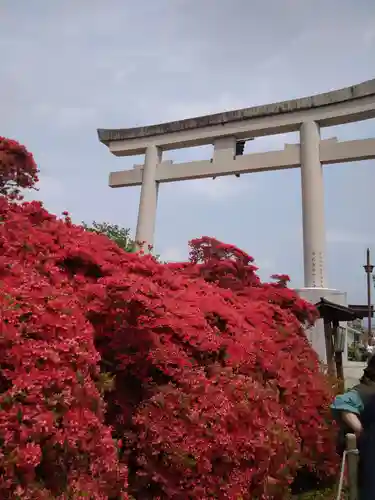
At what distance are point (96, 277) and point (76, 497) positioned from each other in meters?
1.60

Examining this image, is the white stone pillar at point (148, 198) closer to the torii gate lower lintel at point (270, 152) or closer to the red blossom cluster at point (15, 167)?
the torii gate lower lintel at point (270, 152)

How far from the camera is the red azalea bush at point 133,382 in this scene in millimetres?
2143

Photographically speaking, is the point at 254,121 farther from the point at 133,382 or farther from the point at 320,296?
the point at 133,382

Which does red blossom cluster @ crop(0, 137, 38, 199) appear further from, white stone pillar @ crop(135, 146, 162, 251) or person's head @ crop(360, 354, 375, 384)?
white stone pillar @ crop(135, 146, 162, 251)

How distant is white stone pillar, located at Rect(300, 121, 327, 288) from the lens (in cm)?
1046

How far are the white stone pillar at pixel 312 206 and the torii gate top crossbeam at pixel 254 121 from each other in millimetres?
396

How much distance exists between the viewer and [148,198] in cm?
1273

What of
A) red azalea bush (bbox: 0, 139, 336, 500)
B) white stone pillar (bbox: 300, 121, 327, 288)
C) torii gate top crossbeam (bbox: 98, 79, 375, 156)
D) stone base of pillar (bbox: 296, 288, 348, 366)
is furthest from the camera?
torii gate top crossbeam (bbox: 98, 79, 375, 156)

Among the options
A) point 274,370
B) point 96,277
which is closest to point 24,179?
point 96,277

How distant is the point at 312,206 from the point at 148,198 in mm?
4533

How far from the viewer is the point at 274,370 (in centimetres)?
355

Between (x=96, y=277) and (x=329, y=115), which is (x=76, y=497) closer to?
(x=96, y=277)

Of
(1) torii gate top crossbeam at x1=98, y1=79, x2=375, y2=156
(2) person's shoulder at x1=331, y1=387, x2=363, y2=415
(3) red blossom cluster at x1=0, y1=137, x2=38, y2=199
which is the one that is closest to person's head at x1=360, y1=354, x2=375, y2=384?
(2) person's shoulder at x1=331, y1=387, x2=363, y2=415

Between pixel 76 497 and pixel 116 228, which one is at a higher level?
pixel 116 228
